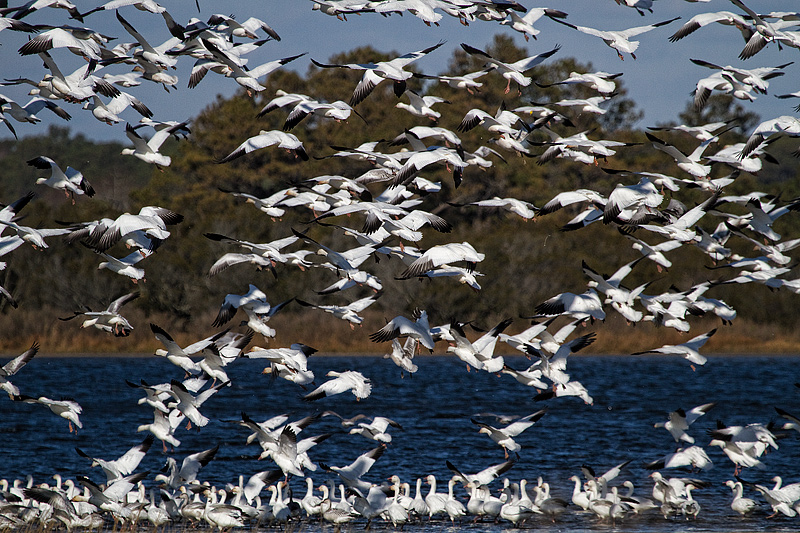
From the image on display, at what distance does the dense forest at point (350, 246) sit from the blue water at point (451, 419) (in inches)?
89.3

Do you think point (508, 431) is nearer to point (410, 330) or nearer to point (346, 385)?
point (346, 385)

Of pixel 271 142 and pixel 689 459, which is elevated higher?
pixel 271 142

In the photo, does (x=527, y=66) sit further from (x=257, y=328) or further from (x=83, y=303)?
(x=83, y=303)

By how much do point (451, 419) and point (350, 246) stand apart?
17.0 metres

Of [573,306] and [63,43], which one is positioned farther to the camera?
[573,306]

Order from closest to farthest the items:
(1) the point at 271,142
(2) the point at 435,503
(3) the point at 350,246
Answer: (1) the point at 271,142 < (2) the point at 435,503 < (3) the point at 350,246

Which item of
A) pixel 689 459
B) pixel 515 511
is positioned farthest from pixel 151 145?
pixel 689 459

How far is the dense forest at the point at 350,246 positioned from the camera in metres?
42.9

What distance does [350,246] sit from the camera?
47.9 metres

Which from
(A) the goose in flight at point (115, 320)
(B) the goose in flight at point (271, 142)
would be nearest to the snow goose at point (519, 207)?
(B) the goose in flight at point (271, 142)

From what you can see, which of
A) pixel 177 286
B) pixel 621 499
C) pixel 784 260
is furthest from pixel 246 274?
pixel 784 260

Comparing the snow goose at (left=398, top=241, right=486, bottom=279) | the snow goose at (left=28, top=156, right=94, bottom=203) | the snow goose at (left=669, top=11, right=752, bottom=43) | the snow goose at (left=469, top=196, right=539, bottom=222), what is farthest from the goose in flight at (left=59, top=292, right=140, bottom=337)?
the snow goose at (left=669, top=11, right=752, bottom=43)

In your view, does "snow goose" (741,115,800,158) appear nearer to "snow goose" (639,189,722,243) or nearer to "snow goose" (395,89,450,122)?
"snow goose" (639,189,722,243)

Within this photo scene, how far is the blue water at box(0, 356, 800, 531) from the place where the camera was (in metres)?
22.9
